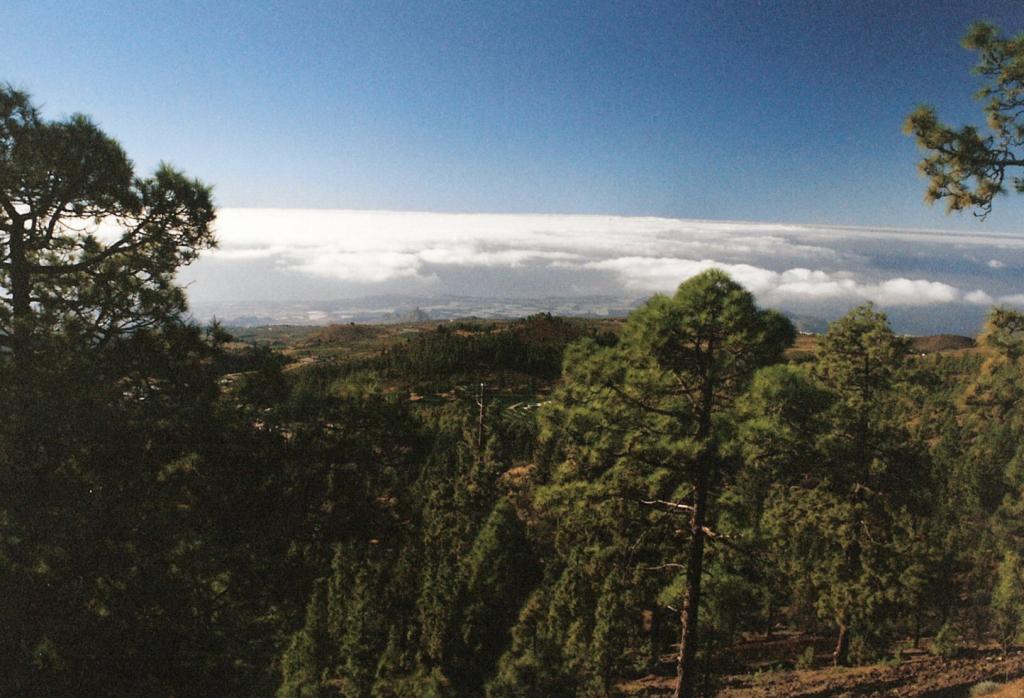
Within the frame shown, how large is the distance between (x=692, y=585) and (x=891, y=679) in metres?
12.4

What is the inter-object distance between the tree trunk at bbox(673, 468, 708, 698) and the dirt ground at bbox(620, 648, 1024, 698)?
6.35 m

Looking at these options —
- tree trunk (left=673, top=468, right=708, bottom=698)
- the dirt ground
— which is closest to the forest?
tree trunk (left=673, top=468, right=708, bottom=698)

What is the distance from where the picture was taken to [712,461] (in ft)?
31.3

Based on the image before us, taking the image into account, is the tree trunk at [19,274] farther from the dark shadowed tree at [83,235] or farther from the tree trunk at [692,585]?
the tree trunk at [692,585]

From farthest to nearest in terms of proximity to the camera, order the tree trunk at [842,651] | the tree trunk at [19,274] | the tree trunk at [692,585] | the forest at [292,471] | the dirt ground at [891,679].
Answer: the tree trunk at [842,651]
the dirt ground at [891,679]
the tree trunk at [692,585]
the tree trunk at [19,274]
the forest at [292,471]

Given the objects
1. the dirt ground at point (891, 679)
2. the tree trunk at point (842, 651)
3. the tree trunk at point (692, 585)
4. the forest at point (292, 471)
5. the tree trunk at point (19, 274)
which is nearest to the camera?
the forest at point (292, 471)

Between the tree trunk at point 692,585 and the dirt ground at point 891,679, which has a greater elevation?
the tree trunk at point 692,585

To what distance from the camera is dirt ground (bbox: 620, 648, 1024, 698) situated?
46.8 ft

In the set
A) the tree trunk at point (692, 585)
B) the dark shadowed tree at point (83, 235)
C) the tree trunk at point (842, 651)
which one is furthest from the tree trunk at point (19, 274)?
the tree trunk at point (842, 651)

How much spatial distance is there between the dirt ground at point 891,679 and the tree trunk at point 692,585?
6.35 meters

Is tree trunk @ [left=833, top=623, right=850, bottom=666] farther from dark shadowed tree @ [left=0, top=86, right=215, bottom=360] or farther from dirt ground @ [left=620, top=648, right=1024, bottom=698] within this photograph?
dark shadowed tree @ [left=0, top=86, right=215, bottom=360]

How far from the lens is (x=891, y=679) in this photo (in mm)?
16609

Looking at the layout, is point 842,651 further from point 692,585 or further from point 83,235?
point 83,235

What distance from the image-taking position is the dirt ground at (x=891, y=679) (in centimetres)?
1425
